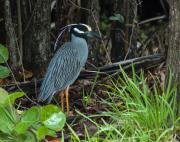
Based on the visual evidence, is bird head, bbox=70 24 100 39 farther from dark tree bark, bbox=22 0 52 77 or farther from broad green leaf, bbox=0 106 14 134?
broad green leaf, bbox=0 106 14 134

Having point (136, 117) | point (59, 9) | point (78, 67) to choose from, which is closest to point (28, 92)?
point (78, 67)

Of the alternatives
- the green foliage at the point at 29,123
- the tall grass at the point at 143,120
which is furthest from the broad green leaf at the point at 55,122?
the tall grass at the point at 143,120

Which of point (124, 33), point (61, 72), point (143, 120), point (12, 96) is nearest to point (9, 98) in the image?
point (12, 96)

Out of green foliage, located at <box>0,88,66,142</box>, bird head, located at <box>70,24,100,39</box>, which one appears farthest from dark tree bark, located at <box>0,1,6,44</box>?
green foliage, located at <box>0,88,66,142</box>

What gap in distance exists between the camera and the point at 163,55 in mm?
6262

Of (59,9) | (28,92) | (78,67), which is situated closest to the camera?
(78,67)

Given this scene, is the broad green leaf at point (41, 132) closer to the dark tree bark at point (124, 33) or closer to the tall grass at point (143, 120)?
the tall grass at point (143, 120)

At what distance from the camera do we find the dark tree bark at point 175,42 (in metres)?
4.93

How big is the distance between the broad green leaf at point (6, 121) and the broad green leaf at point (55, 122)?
267mm

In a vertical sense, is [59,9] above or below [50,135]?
above

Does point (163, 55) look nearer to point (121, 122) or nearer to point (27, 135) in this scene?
point (121, 122)

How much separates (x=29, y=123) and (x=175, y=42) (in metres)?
1.31

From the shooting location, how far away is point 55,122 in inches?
190

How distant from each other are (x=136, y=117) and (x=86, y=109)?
97 centimetres
